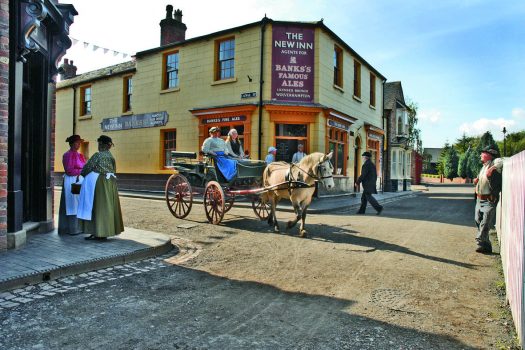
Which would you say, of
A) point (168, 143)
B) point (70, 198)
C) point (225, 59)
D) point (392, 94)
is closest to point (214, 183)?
point (70, 198)

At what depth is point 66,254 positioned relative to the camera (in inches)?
218

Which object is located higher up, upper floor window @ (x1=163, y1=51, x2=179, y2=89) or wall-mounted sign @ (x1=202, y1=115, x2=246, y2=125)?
upper floor window @ (x1=163, y1=51, x2=179, y2=89)

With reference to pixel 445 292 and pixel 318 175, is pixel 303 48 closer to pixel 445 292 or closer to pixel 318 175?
pixel 318 175

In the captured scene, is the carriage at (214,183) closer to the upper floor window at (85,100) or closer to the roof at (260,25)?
the roof at (260,25)

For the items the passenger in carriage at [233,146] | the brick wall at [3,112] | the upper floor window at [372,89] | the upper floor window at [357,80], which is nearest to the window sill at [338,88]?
the upper floor window at [357,80]

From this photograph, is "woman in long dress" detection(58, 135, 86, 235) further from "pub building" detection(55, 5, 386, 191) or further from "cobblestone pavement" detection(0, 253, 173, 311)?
"pub building" detection(55, 5, 386, 191)

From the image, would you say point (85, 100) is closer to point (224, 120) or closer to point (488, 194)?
point (224, 120)

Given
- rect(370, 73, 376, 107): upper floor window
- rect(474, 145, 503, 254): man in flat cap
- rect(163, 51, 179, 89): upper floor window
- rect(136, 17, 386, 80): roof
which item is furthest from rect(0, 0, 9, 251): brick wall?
rect(370, 73, 376, 107): upper floor window

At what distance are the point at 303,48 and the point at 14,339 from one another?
14.4 meters

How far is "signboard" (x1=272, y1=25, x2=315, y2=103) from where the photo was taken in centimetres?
1502

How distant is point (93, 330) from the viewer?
3246 millimetres

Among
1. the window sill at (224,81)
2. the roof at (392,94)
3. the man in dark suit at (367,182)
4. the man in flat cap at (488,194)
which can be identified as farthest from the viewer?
the roof at (392,94)

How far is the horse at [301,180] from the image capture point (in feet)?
25.8

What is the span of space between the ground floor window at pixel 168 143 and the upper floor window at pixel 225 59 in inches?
154
